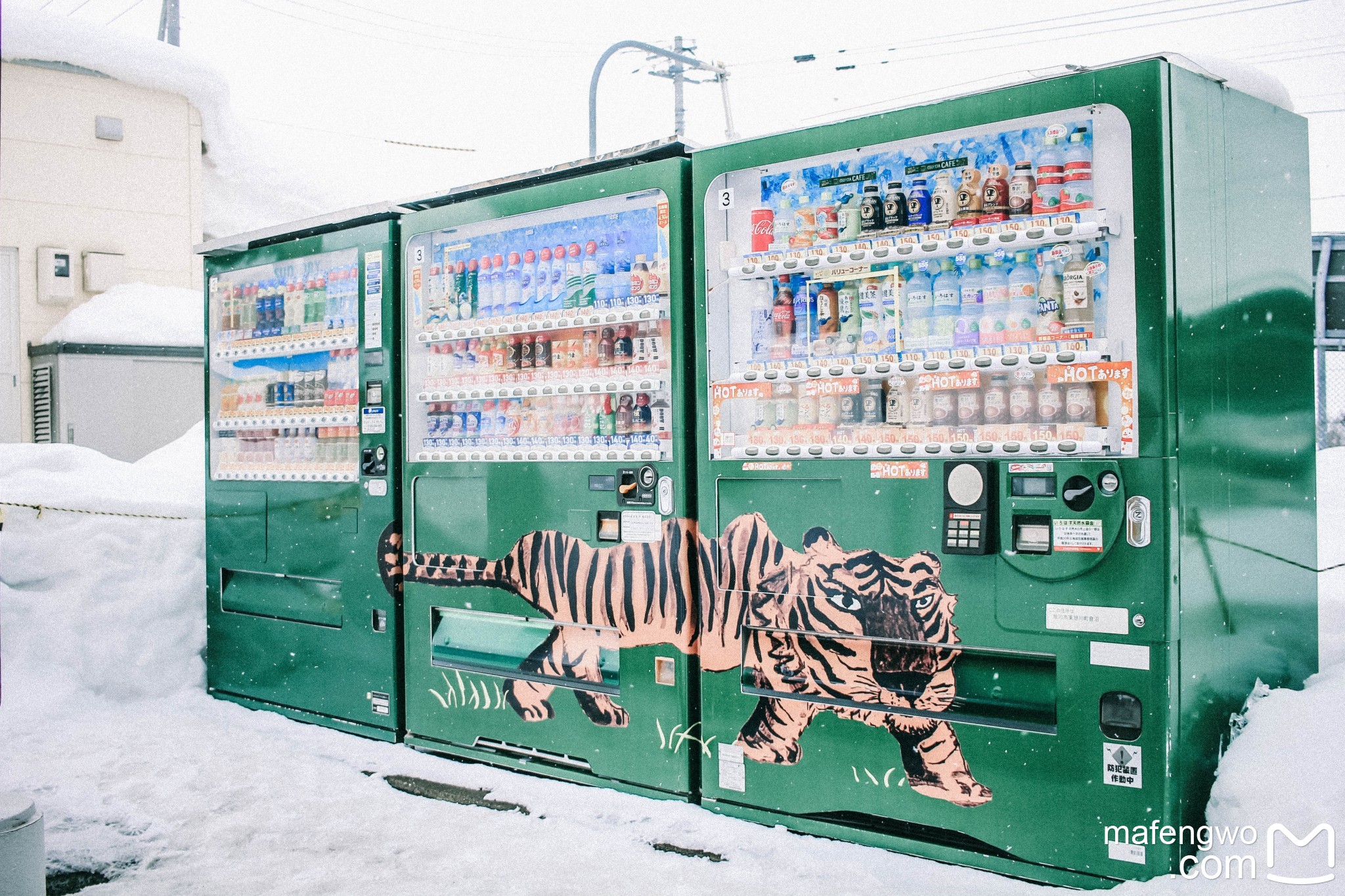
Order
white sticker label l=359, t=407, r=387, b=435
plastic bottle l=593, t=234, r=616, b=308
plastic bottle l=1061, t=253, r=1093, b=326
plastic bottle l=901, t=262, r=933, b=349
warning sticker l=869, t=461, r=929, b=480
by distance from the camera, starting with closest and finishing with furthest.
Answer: plastic bottle l=1061, t=253, r=1093, b=326 → warning sticker l=869, t=461, r=929, b=480 → plastic bottle l=901, t=262, r=933, b=349 → plastic bottle l=593, t=234, r=616, b=308 → white sticker label l=359, t=407, r=387, b=435

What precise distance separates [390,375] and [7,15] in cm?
812

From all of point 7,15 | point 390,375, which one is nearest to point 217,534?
point 390,375

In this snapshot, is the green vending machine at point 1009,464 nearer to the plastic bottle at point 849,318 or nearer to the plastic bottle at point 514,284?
the plastic bottle at point 849,318

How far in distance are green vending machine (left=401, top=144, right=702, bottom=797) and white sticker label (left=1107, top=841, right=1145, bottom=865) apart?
54.9 inches

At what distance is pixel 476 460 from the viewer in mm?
4152

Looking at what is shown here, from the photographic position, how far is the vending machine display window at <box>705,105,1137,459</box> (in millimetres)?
2783

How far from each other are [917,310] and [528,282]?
1.73 metres

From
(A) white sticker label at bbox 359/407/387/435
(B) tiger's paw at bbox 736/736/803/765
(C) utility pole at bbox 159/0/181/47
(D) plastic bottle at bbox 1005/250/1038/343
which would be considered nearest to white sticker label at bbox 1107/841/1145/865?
(B) tiger's paw at bbox 736/736/803/765

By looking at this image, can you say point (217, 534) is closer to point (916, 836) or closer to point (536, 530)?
point (536, 530)

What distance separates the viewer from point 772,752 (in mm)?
3354

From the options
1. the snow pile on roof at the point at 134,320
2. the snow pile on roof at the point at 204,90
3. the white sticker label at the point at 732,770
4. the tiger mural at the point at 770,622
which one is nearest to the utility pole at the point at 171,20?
the snow pile on roof at the point at 204,90

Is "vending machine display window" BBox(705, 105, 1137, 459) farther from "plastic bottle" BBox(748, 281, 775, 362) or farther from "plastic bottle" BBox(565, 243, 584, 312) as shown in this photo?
"plastic bottle" BBox(565, 243, 584, 312)

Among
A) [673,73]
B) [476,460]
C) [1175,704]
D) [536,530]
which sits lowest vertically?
[1175,704]

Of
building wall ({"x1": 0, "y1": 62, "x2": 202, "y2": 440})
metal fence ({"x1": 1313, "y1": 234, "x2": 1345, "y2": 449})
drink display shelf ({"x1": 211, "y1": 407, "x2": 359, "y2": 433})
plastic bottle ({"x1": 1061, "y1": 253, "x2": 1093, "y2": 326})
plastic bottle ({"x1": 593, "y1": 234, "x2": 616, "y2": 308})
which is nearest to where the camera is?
plastic bottle ({"x1": 1061, "y1": 253, "x2": 1093, "y2": 326})
